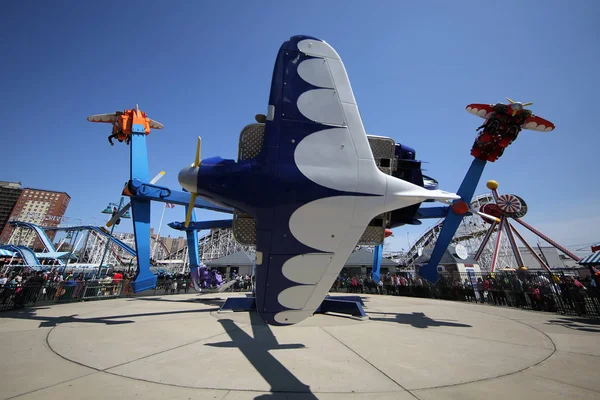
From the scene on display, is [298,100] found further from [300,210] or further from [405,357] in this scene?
[405,357]

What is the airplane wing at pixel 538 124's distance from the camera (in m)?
9.90

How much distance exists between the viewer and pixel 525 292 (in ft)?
37.9

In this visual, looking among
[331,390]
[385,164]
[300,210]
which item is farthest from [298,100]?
[331,390]

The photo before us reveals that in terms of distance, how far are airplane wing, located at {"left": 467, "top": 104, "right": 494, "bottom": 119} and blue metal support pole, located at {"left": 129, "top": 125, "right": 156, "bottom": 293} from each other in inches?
565

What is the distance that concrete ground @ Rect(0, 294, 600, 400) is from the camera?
3.12 m

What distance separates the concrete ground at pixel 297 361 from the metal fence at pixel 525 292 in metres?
3.65

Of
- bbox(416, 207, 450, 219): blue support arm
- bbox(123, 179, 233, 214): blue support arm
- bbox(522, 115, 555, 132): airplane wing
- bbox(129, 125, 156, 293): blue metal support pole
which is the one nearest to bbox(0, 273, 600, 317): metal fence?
bbox(416, 207, 450, 219): blue support arm

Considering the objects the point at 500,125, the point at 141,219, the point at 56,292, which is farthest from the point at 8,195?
the point at 500,125

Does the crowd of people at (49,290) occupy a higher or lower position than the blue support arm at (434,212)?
lower

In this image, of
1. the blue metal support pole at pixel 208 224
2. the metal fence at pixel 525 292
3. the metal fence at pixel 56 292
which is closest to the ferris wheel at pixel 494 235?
the metal fence at pixel 525 292

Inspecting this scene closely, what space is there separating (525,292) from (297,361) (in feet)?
43.7

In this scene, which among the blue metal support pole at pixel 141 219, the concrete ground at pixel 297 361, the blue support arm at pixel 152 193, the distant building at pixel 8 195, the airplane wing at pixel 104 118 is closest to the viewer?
the concrete ground at pixel 297 361

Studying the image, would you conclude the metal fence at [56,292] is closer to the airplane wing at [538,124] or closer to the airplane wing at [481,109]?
the airplane wing at [481,109]

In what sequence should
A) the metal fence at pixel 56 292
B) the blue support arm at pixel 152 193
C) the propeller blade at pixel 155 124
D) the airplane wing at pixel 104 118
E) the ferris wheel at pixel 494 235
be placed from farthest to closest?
Result: the ferris wheel at pixel 494 235 → the propeller blade at pixel 155 124 → the airplane wing at pixel 104 118 → the metal fence at pixel 56 292 → the blue support arm at pixel 152 193
